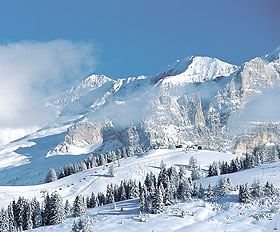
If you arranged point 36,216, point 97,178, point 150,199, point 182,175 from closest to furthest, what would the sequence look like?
point 150,199, point 182,175, point 36,216, point 97,178

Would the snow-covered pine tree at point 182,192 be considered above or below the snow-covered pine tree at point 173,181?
below

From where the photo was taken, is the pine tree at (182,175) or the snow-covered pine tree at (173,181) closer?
the snow-covered pine tree at (173,181)

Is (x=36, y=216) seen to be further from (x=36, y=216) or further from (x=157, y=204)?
(x=157, y=204)

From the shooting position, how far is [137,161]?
18950 centimetres

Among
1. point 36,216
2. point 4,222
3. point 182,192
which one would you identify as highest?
point 4,222


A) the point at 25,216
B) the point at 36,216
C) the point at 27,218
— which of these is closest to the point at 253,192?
the point at 36,216

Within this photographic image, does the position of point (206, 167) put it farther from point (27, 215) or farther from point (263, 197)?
point (263, 197)

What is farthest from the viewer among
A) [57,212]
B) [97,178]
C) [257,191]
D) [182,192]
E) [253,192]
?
[97,178]

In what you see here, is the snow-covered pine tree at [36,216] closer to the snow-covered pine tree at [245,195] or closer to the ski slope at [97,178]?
the ski slope at [97,178]

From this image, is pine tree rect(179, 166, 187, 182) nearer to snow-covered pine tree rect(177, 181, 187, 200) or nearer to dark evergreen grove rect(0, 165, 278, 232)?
dark evergreen grove rect(0, 165, 278, 232)

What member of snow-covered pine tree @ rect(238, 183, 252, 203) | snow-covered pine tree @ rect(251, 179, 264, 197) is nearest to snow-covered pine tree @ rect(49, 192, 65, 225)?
snow-covered pine tree @ rect(238, 183, 252, 203)

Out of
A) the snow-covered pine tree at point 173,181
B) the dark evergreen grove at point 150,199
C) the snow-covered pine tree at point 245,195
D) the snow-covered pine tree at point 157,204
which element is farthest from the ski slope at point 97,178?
the snow-covered pine tree at point 245,195

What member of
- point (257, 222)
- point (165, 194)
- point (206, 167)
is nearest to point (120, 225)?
point (165, 194)

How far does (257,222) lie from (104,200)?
72.3m
